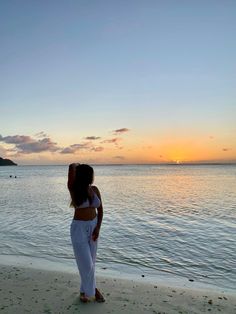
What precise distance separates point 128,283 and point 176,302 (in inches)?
61.9

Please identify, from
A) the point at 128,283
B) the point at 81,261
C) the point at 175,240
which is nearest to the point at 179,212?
the point at 175,240

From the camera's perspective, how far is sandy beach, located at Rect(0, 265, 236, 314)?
6422mm

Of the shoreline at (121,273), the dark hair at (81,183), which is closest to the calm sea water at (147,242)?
the shoreline at (121,273)

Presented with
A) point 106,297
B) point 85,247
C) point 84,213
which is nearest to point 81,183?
point 84,213

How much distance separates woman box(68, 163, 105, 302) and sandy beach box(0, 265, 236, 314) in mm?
538

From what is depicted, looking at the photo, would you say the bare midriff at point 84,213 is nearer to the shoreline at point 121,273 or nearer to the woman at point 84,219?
the woman at point 84,219

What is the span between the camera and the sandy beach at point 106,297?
6422 millimetres

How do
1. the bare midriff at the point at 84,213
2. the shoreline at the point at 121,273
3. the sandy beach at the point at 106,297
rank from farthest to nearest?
the shoreline at the point at 121,273
the bare midriff at the point at 84,213
the sandy beach at the point at 106,297

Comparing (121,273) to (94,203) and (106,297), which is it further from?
(94,203)

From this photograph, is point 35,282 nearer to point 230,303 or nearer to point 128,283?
point 128,283

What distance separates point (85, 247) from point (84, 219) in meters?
0.54

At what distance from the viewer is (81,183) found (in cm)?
646

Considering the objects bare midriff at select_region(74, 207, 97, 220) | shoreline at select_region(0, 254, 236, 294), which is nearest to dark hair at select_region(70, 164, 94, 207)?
bare midriff at select_region(74, 207, 97, 220)

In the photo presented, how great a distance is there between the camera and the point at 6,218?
20.3 metres
